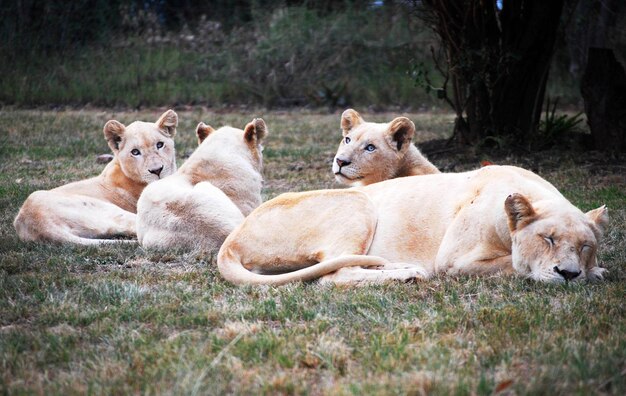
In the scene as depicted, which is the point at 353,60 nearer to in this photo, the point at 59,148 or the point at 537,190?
the point at 59,148

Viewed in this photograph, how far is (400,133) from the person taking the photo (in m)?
7.07

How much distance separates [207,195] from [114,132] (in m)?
1.81

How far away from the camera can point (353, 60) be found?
17.8 meters

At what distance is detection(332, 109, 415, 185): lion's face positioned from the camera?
23.0 ft

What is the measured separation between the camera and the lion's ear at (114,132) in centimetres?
772

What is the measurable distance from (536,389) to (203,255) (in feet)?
11.1

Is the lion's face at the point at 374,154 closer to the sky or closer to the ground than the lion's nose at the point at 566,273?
closer to the sky

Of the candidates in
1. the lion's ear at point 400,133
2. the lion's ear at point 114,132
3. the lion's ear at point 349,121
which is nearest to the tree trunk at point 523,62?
the lion's ear at point 349,121

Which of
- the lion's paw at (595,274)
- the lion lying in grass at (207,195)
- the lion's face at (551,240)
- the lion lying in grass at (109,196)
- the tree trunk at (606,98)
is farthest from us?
the tree trunk at (606,98)

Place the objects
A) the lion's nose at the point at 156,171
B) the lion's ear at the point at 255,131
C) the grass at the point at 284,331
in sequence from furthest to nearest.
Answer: the lion's nose at the point at 156,171
the lion's ear at the point at 255,131
the grass at the point at 284,331

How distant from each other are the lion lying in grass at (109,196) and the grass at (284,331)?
12.4 inches

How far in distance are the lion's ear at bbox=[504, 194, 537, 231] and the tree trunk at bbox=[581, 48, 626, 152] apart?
242 inches

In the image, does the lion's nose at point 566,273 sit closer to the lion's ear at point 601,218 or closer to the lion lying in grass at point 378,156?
the lion's ear at point 601,218

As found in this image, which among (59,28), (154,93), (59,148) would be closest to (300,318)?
(59,148)
